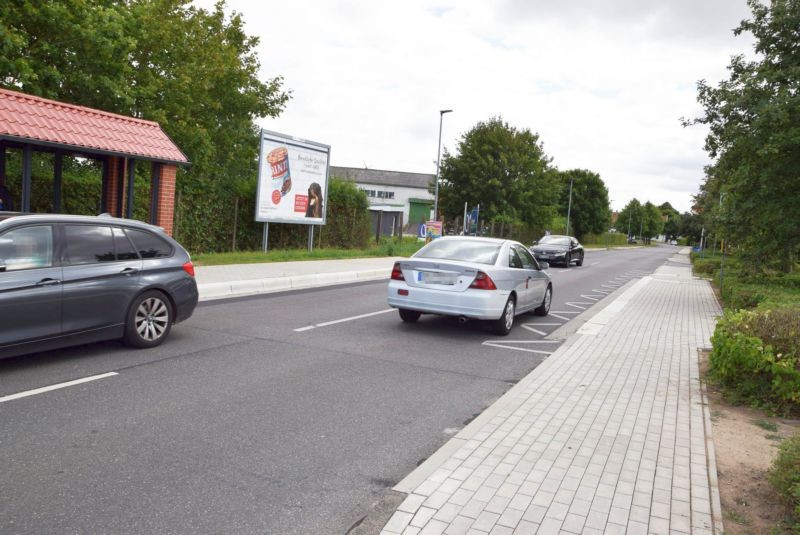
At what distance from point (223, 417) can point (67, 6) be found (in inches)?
600

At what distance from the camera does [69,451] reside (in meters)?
4.16

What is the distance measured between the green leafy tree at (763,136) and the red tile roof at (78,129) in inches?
507

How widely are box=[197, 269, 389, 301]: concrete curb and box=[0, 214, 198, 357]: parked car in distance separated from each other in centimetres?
403

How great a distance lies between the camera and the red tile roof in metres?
11.7

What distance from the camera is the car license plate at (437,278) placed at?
9.12m

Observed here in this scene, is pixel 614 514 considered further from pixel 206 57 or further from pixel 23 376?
pixel 206 57

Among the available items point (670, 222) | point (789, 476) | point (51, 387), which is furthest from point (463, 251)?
point (670, 222)

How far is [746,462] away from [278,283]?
11115mm

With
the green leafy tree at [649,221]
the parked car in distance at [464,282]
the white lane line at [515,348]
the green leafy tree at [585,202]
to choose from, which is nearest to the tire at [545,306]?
the parked car in distance at [464,282]

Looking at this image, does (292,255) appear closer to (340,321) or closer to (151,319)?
(340,321)

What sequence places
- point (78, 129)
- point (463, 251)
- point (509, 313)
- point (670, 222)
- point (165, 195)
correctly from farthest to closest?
point (670, 222) → point (165, 195) → point (78, 129) → point (463, 251) → point (509, 313)

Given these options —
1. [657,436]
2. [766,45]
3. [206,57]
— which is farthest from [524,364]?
[206,57]

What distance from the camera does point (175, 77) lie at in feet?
66.4

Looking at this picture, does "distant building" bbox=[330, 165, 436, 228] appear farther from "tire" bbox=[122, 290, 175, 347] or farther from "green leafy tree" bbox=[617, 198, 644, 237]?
"tire" bbox=[122, 290, 175, 347]
